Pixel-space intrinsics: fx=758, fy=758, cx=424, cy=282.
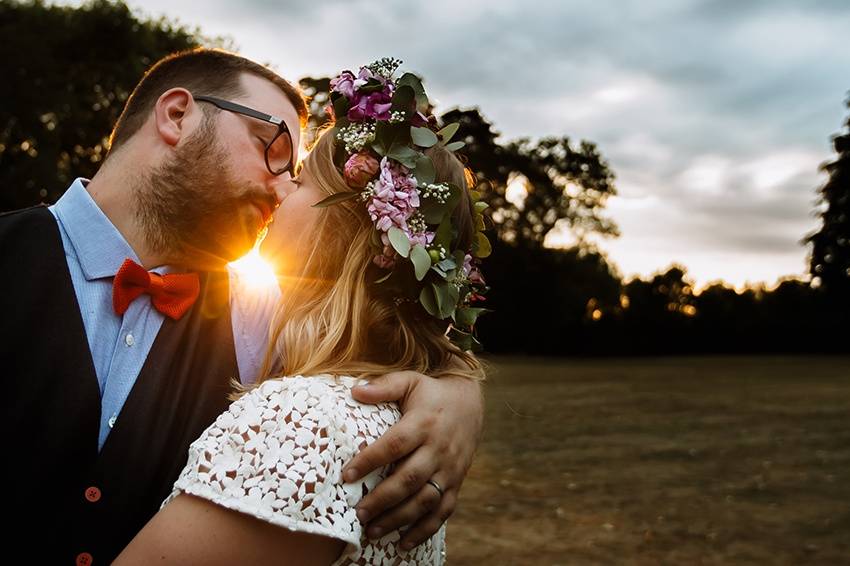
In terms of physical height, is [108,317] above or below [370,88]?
below

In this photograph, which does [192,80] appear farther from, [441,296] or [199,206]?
[441,296]

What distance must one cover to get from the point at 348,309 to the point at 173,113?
160 centimetres

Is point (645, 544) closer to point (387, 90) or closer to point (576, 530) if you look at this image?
point (576, 530)

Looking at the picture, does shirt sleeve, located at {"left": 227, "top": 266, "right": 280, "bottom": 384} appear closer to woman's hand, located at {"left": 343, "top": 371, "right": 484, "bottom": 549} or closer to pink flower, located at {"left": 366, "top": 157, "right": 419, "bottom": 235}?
pink flower, located at {"left": 366, "top": 157, "right": 419, "bottom": 235}

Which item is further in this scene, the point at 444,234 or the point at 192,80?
the point at 192,80

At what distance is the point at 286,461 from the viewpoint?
173cm

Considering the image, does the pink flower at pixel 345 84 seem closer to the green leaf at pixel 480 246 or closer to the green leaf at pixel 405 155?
the green leaf at pixel 405 155

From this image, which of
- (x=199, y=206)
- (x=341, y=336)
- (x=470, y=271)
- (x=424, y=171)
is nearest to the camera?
(x=341, y=336)

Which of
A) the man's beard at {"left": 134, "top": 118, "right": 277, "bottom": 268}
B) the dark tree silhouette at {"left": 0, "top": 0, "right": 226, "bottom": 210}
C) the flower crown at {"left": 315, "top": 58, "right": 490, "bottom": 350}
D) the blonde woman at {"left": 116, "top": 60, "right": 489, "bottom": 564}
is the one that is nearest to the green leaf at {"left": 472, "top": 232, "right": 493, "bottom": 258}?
the blonde woman at {"left": 116, "top": 60, "right": 489, "bottom": 564}

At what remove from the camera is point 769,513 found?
25.8 feet

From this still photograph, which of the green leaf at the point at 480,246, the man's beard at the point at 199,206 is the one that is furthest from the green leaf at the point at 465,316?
the man's beard at the point at 199,206

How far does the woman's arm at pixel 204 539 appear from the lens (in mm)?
1668

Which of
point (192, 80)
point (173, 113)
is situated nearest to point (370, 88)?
point (173, 113)

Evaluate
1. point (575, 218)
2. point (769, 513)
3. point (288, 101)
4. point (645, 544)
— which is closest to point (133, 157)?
point (288, 101)
